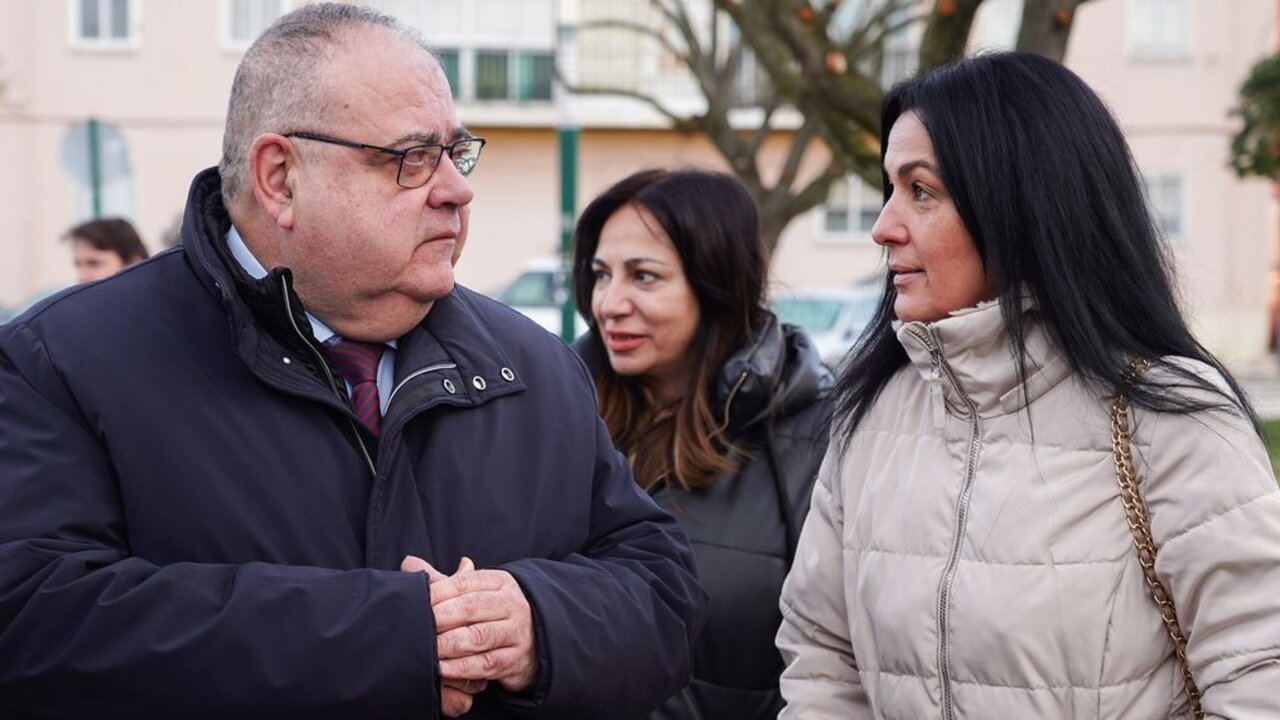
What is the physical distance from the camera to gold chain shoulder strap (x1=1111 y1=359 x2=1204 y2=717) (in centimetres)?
263

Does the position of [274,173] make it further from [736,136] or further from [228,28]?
[228,28]

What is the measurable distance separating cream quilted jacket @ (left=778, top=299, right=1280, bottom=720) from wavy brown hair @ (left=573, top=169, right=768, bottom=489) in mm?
1254

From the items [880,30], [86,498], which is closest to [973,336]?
[86,498]

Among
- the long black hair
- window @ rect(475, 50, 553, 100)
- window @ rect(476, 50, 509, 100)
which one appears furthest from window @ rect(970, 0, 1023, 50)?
the long black hair

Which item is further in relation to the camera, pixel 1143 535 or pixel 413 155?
pixel 413 155

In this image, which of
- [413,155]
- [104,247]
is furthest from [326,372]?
[104,247]

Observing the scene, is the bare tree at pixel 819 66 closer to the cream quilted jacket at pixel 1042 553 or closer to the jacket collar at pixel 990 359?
the jacket collar at pixel 990 359

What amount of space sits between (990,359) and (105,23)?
31.7 m

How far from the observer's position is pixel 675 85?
3294 cm

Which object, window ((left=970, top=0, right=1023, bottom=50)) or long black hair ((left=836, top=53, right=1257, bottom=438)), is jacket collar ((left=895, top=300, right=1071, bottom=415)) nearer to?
long black hair ((left=836, top=53, right=1257, bottom=438))

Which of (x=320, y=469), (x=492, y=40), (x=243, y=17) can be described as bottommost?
(x=320, y=469)

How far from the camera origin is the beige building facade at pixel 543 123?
30.8 meters

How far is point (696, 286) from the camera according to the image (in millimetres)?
4328

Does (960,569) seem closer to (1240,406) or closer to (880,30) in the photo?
(1240,406)
